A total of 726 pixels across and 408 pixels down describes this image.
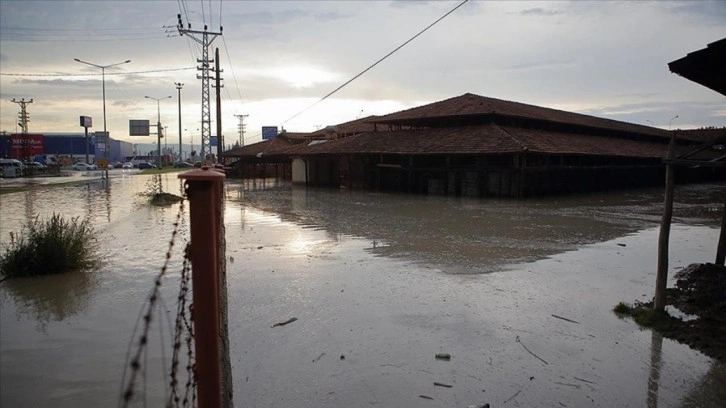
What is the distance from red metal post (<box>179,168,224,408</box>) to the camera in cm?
218

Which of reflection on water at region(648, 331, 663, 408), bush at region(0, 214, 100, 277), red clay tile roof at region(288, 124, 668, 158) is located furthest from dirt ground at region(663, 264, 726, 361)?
red clay tile roof at region(288, 124, 668, 158)

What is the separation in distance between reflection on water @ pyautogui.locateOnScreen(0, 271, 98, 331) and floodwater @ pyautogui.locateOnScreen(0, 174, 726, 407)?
45 mm

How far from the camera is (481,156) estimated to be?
25.5m

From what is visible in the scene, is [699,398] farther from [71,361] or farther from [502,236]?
[502,236]

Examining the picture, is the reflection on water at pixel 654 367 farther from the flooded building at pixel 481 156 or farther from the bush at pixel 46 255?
the flooded building at pixel 481 156

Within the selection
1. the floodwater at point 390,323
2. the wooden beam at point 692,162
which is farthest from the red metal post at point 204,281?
the wooden beam at point 692,162

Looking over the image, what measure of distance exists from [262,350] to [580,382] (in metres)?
3.48

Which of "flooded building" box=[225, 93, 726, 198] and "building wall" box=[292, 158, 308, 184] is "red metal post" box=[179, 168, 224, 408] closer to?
"flooded building" box=[225, 93, 726, 198]

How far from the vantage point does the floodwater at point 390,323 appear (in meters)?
4.91

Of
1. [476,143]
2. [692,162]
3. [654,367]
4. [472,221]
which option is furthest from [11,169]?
[654,367]

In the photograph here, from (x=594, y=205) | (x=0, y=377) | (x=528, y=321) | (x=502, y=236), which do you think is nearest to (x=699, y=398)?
(x=528, y=321)

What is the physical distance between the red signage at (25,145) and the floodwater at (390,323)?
45734mm

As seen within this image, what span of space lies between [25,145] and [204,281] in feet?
199

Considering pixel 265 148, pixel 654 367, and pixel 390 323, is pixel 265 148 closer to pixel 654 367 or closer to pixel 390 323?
pixel 390 323
